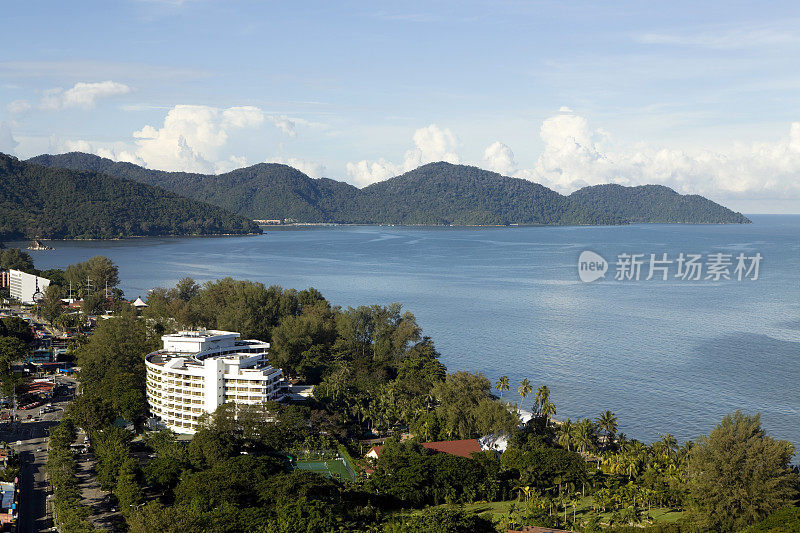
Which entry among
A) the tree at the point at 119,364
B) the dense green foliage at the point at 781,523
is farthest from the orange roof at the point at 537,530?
the tree at the point at 119,364

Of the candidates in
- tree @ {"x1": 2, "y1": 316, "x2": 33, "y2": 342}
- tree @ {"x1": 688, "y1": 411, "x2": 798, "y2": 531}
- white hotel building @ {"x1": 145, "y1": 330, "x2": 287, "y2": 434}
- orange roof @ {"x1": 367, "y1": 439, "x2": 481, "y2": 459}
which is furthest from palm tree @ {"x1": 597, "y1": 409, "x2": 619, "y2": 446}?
tree @ {"x1": 2, "y1": 316, "x2": 33, "y2": 342}

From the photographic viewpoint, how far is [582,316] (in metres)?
69.2

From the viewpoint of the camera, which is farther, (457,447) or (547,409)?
(547,409)

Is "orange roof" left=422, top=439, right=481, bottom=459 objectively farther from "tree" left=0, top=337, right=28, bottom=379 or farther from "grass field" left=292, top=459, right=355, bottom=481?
"tree" left=0, top=337, right=28, bottom=379

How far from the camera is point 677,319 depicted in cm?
6606

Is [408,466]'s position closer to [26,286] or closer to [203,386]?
[203,386]

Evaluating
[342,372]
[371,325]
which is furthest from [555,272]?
[342,372]

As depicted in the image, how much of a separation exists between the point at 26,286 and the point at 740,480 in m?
71.9

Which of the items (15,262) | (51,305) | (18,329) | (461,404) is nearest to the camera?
(461,404)

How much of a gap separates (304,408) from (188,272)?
69065 millimetres

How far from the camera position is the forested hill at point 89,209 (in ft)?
500

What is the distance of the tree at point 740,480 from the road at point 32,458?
23226 millimetres

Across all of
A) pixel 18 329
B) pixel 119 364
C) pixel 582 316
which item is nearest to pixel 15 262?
pixel 18 329

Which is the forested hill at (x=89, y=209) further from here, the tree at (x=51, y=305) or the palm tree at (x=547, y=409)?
the palm tree at (x=547, y=409)
